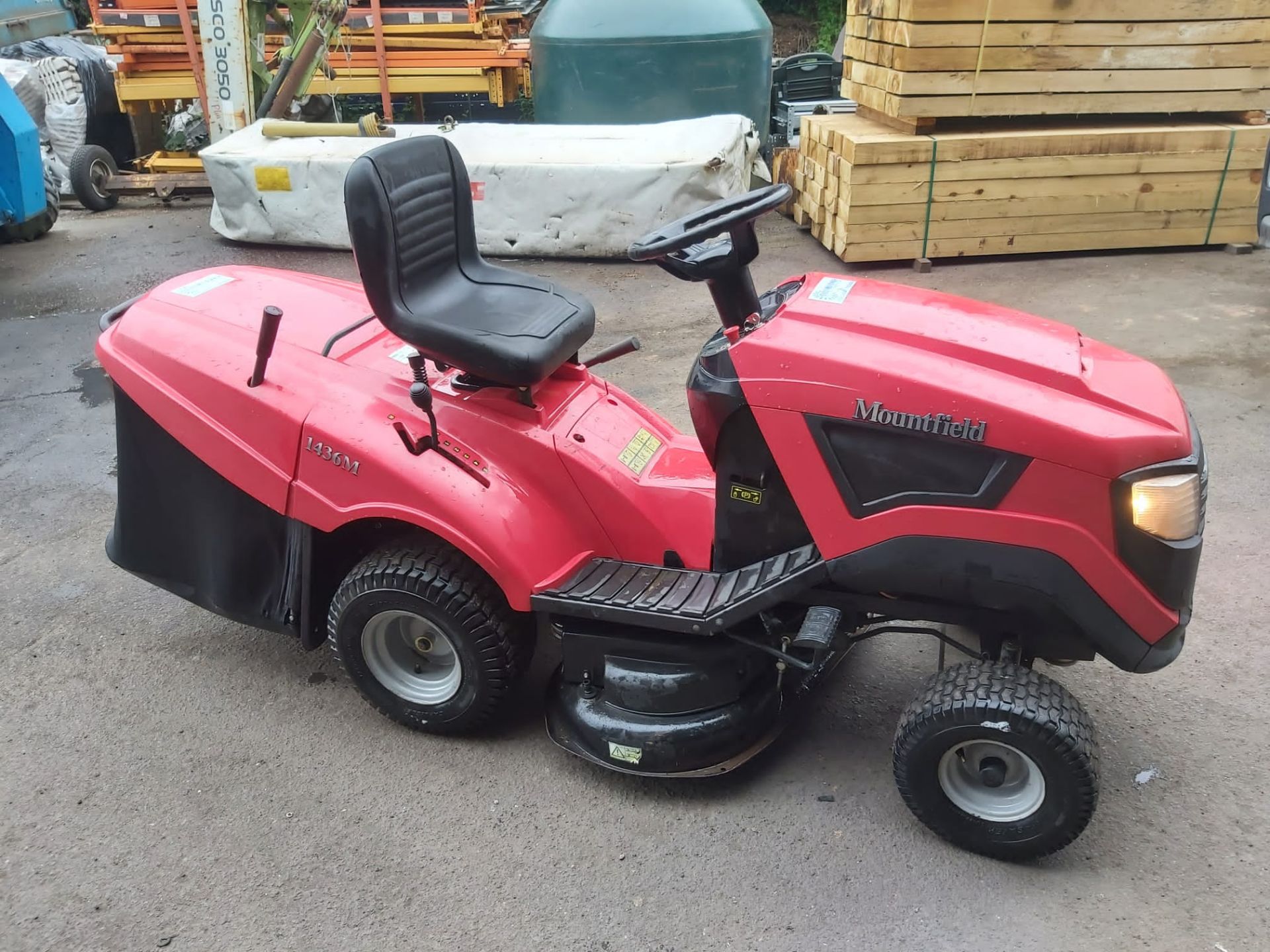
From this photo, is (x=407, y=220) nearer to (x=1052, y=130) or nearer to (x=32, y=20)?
(x=1052, y=130)

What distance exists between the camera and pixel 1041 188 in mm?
6672

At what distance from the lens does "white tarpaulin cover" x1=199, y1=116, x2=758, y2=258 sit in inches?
274

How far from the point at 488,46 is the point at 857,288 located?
911 centimetres

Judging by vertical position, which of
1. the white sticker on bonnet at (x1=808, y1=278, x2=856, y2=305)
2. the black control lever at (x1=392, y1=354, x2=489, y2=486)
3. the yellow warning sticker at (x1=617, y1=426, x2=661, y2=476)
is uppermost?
the white sticker on bonnet at (x1=808, y1=278, x2=856, y2=305)

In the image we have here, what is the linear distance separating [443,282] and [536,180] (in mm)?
4450

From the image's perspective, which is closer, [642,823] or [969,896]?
[969,896]

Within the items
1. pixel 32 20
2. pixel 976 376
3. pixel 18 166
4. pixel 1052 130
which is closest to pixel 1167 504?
pixel 976 376

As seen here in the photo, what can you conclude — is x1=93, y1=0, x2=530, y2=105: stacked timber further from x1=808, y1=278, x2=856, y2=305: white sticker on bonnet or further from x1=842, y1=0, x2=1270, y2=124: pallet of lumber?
x1=808, y1=278, x2=856, y2=305: white sticker on bonnet

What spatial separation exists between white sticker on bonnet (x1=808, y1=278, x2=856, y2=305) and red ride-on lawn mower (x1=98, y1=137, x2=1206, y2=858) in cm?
1

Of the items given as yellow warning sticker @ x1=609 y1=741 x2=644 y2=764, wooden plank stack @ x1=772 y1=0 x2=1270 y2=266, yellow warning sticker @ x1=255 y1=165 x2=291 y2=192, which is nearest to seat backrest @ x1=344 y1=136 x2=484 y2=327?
yellow warning sticker @ x1=609 y1=741 x2=644 y2=764

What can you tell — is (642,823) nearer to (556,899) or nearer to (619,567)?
(556,899)

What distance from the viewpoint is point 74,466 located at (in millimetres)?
4535

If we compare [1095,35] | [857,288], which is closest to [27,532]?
[857,288]

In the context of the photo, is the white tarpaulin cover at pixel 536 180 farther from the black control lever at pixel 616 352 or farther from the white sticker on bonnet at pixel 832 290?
the white sticker on bonnet at pixel 832 290
